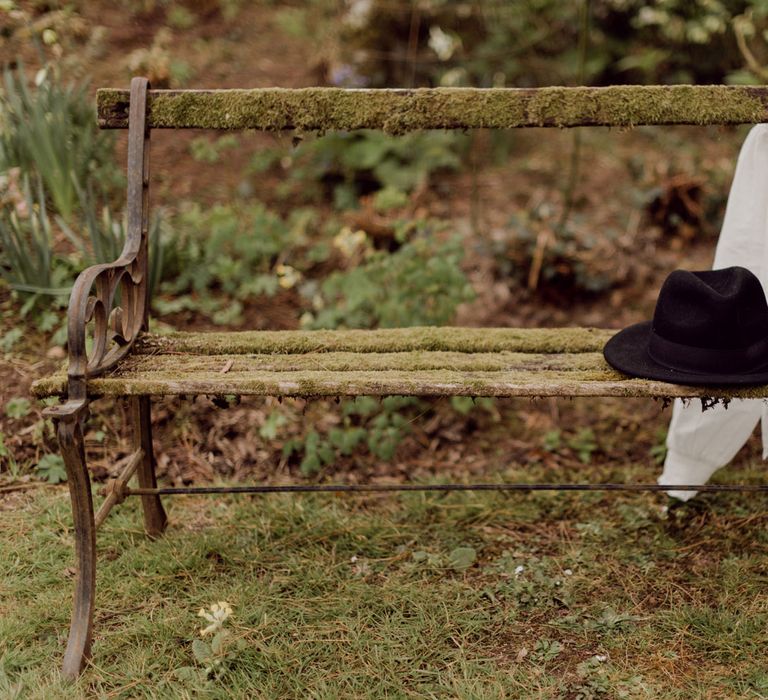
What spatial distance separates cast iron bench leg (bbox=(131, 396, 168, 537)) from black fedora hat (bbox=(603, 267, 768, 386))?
1.49m

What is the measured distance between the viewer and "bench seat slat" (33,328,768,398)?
2.08 meters

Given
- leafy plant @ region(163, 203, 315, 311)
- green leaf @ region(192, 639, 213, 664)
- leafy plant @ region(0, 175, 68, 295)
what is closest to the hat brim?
green leaf @ region(192, 639, 213, 664)

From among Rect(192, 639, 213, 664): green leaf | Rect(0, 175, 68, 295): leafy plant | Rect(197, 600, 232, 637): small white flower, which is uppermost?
Rect(0, 175, 68, 295): leafy plant

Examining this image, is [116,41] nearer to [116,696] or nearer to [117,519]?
[117,519]

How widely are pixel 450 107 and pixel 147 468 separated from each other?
1.55 meters

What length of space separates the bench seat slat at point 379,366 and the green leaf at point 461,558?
→ 0.68m

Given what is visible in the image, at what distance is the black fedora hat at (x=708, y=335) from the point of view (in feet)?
6.93

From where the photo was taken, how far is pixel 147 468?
2650 millimetres

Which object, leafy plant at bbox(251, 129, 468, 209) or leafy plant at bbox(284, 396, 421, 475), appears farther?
leafy plant at bbox(251, 129, 468, 209)

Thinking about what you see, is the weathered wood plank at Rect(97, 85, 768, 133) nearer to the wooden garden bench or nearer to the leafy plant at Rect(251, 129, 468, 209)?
the wooden garden bench

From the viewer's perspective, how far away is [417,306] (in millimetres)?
3365

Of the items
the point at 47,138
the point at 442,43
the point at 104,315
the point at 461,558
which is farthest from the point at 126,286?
the point at 442,43

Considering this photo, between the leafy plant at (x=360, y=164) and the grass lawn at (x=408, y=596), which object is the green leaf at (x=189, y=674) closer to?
the grass lawn at (x=408, y=596)

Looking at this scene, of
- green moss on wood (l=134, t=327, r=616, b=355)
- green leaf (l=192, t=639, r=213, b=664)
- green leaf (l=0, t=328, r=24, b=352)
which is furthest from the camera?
green leaf (l=0, t=328, r=24, b=352)
